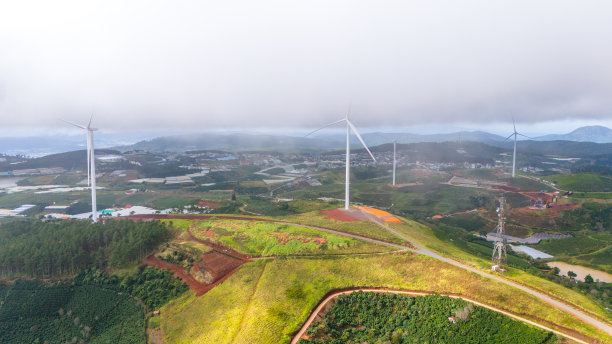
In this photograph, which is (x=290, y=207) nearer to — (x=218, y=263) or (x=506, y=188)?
(x=218, y=263)

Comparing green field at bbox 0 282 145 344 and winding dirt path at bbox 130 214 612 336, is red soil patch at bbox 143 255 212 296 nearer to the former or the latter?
green field at bbox 0 282 145 344

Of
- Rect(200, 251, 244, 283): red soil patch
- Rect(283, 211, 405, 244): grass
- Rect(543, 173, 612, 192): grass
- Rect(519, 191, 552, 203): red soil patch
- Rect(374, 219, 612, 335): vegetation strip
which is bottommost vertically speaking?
Rect(519, 191, 552, 203): red soil patch

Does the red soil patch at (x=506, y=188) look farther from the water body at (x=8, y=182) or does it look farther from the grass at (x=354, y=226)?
the water body at (x=8, y=182)

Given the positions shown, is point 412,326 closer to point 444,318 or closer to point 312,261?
point 444,318

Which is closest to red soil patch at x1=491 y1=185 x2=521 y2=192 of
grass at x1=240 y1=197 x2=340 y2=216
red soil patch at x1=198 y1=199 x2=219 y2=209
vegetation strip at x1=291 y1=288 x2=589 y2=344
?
grass at x1=240 y1=197 x2=340 y2=216

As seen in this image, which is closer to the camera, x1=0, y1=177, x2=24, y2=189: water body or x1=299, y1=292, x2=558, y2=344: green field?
x1=299, y1=292, x2=558, y2=344: green field

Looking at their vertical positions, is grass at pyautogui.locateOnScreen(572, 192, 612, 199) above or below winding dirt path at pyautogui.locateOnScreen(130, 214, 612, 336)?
below

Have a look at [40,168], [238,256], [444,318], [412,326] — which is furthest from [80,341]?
[40,168]
